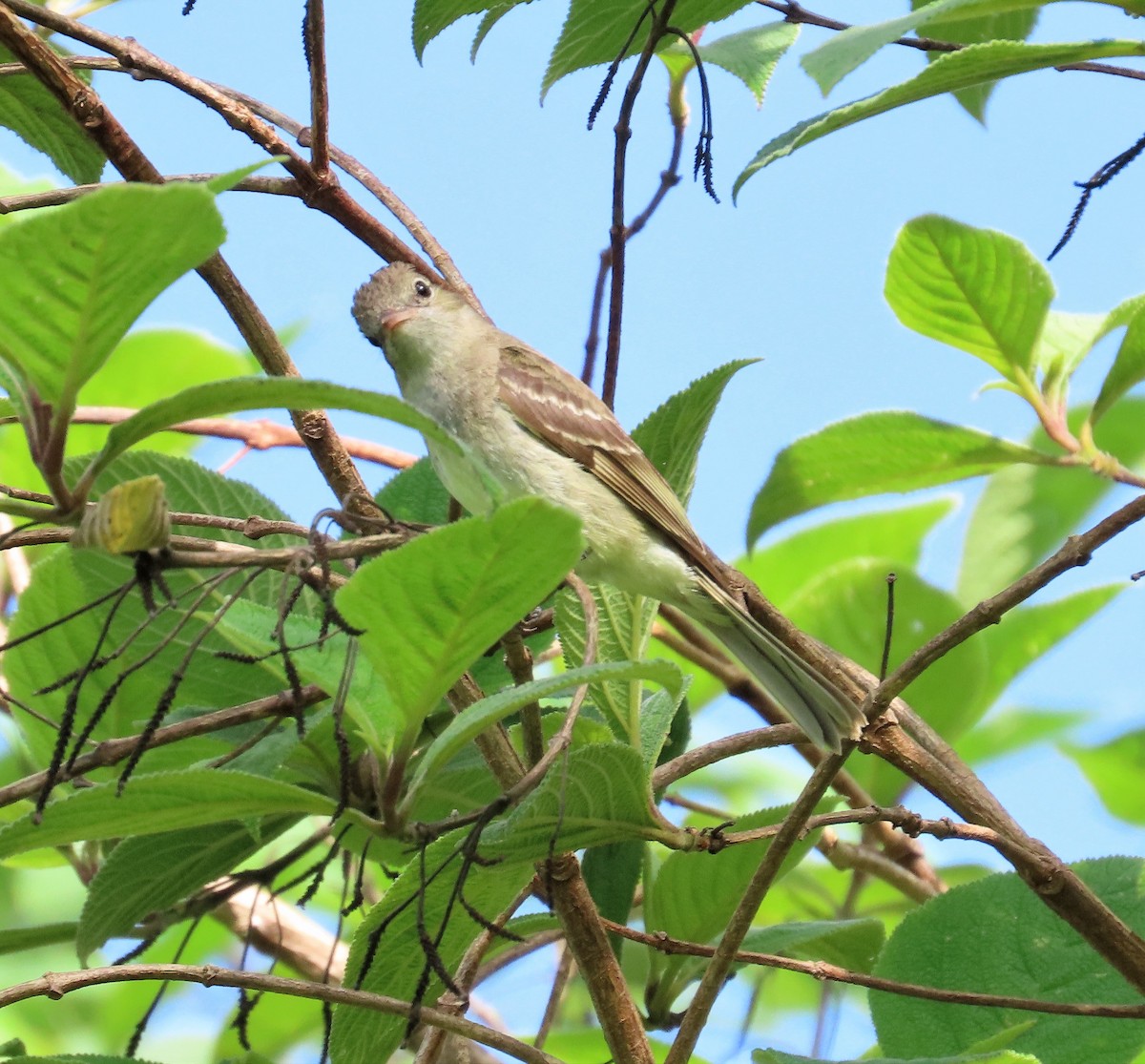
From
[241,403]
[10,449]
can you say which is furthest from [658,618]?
[241,403]

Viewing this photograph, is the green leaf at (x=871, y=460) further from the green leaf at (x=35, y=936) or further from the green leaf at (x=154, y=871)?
the green leaf at (x=35, y=936)

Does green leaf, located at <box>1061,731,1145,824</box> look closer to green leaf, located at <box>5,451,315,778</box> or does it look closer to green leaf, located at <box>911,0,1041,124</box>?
green leaf, located at <box>911,0,1041,124</box>

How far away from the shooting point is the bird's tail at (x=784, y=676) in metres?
2.03

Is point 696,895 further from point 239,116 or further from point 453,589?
point 239,116

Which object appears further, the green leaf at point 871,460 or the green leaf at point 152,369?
the green leaf at point 152,369

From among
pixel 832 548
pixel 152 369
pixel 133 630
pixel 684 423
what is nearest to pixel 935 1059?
pixel 684 423

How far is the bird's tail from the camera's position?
2.03 metres

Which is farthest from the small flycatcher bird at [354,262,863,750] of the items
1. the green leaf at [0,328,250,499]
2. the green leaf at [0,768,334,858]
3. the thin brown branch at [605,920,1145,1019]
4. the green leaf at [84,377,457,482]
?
the green leaf at [84,377,457,482]

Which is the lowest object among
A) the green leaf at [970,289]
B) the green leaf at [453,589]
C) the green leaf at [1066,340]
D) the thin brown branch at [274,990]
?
the thin brown branch at [274,990]

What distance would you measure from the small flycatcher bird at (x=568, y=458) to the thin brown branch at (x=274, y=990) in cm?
82

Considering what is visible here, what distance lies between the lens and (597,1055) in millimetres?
1983

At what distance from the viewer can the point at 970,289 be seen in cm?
213

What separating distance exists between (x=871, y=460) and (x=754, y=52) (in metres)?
0.70

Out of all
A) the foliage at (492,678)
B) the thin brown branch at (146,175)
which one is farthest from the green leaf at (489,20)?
the thin brown branch at (146,175)
